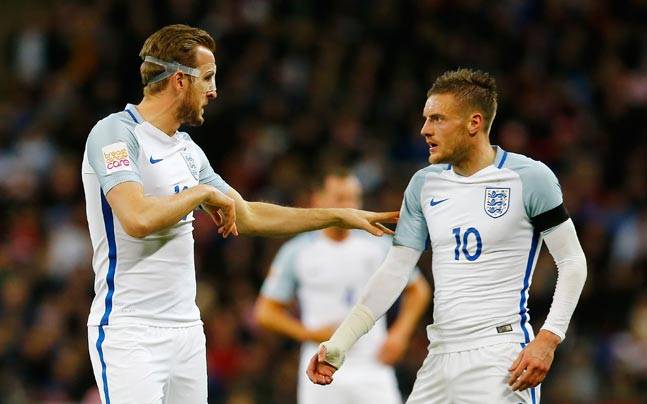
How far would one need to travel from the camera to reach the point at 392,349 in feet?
25.9

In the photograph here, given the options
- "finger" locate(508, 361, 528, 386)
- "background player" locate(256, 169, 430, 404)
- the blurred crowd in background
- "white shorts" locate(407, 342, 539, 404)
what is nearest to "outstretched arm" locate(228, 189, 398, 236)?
"white shorts" locate(407, 342, 539, 404)

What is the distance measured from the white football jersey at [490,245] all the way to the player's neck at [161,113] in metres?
1.31

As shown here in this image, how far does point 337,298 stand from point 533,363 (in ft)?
9.61

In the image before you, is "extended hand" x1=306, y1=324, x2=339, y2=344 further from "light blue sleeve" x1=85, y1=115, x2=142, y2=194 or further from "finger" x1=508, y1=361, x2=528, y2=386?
"light blue sleeve" x1=85, y1=115, x2=142, y2=194

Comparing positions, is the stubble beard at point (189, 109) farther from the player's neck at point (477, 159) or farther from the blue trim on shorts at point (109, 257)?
the player's neck at point (477, 159)

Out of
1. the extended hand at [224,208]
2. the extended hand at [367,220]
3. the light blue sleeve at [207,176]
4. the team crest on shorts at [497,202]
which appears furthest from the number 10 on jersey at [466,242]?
the light blue sleeve at [207,176]

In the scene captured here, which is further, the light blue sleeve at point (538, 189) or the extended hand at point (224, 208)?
the light blue sleeve at point (538, 189)

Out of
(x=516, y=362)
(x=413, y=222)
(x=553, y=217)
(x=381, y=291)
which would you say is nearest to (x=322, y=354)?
(x=381, y=291)

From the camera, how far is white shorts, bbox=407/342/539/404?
5.46 metres

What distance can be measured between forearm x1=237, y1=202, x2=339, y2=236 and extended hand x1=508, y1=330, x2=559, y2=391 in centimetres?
121

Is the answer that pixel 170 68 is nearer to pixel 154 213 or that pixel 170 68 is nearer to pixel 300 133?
pixel 154 213

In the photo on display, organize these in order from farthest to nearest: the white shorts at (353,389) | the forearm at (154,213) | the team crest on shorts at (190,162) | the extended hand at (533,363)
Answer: the white shorts at (353,389) → the team crest on shorts at (190,162) → the extended hand at (533,363) → the forearm at (154,213)

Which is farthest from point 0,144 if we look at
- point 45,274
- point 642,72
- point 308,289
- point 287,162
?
point 642,72

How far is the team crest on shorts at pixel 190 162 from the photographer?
566 cm
